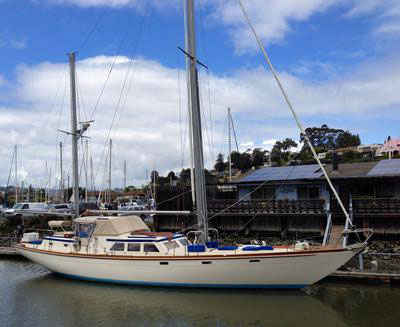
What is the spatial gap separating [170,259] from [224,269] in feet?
8.19

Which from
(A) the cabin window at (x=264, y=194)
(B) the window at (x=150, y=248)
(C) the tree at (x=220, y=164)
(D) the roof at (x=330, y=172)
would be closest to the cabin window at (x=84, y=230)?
(B) the window at (x=150, y=248)

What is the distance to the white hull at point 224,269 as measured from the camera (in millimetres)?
15844

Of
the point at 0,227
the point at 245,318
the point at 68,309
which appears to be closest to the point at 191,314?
the point at 245,318

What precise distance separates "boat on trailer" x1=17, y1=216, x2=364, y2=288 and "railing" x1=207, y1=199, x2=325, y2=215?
29.4 ft

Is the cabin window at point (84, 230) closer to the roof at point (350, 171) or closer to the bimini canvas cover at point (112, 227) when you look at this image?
the bimini canvas cover at point (112, 227)

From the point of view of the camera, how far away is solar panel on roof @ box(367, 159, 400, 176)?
27191mm

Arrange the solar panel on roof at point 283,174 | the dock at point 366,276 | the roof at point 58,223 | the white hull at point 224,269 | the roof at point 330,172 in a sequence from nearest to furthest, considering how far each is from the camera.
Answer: the white hull at point 224,269 → the dock at point 366,276 → the roof at point 58,223 → the roof at point 330,172 → the solar panel on roof at point 283,174

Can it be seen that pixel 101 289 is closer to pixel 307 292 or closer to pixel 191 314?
pixel 191 314

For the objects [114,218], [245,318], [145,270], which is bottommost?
[245,318]

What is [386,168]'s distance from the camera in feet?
94.6

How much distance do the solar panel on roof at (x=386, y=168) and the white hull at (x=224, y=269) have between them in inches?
534

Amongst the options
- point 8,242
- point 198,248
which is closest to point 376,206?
point 198,248

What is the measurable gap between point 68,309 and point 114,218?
5.24 metres

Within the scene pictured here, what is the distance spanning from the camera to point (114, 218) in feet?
64.3
